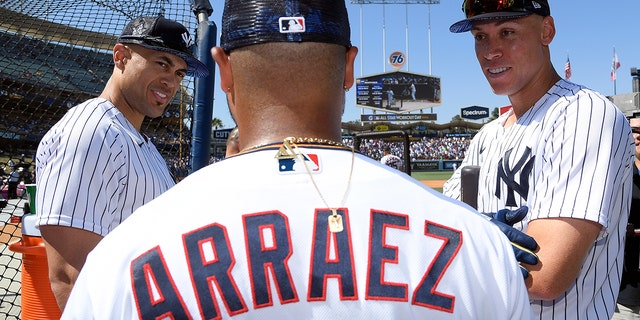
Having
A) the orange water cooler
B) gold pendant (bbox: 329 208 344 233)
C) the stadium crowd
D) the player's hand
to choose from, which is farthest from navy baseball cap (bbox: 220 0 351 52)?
the stadium crowd

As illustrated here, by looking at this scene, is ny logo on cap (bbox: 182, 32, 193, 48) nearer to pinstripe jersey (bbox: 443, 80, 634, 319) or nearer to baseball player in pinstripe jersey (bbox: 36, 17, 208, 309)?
baseball player in pinstripe jersey (bbox: 36, 17, 208, 309)

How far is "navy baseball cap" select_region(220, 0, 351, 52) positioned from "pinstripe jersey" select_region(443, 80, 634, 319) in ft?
3.11

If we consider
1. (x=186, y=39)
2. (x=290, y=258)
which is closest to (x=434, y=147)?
(x=186, y=39)

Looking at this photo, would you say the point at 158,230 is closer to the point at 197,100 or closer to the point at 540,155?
the point at 540,155

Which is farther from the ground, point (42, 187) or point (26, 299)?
point (42, 187)

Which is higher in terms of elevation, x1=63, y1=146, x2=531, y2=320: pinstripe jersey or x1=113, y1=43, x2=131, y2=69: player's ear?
x1=113, y1=43, x2=131, y2=69: player's ear

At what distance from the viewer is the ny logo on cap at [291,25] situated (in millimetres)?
942

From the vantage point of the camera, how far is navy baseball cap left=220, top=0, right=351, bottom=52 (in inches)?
37.2

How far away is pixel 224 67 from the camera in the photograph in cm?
103

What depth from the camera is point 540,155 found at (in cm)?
165

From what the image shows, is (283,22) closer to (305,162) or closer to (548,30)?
(305,162)

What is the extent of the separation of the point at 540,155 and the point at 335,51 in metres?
0.99

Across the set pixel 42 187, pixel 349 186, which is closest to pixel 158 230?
pixel 349 186

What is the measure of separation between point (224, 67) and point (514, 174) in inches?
47.4
